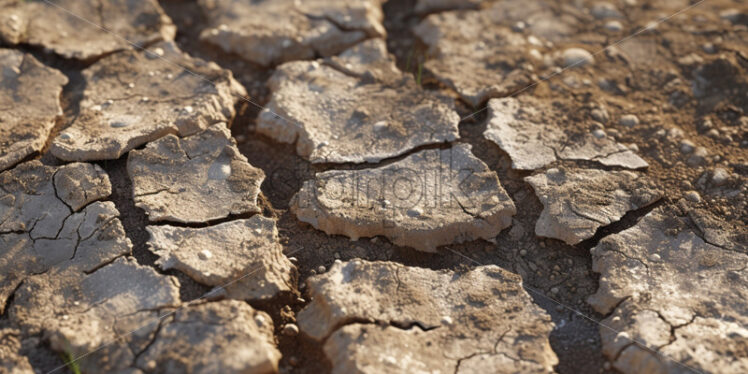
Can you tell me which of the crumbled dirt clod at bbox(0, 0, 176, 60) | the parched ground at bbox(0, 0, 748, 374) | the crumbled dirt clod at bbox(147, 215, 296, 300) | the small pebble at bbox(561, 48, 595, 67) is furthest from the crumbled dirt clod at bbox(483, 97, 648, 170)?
the crumbled dirt clod at bbox(0, 0, 176, 60)

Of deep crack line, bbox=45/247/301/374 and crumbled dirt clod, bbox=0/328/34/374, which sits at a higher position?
deep crack line, bbox=45/247/301/374

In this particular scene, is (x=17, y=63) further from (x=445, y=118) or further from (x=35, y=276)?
(x=445, y=118)

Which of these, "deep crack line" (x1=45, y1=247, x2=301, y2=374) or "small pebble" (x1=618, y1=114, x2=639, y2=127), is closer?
"deep crack line" (x1=45, y1=247, x2=301, y2=374)

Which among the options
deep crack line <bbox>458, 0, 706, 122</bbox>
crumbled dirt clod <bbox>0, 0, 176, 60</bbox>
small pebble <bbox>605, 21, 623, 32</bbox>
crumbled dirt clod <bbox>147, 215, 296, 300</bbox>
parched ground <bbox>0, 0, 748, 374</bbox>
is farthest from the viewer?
small pebble <bbox>605, 21, 623, 32</bbox>

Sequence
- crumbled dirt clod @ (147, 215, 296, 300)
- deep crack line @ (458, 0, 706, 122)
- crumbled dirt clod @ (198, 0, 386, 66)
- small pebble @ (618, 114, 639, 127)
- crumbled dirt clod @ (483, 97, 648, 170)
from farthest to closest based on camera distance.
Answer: crumbled dirt clod @ (198, 0, 386, 66), deep crack line @ (458, 0, 706, 122), small pebble @ (618, 114, 639, 127), crumbled dirt clod @ (483, 97, 648, 170), crumbled dirt clod @ (147, 215, 296, 300)

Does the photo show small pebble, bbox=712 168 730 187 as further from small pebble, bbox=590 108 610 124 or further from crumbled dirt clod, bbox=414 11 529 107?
crumbled dirt clod, bbox=414 11 529 107

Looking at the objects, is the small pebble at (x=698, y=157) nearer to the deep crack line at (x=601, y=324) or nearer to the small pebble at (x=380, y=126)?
the deep crack line at (x=601, y=324)

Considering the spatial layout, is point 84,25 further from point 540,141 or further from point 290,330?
point 540,141
